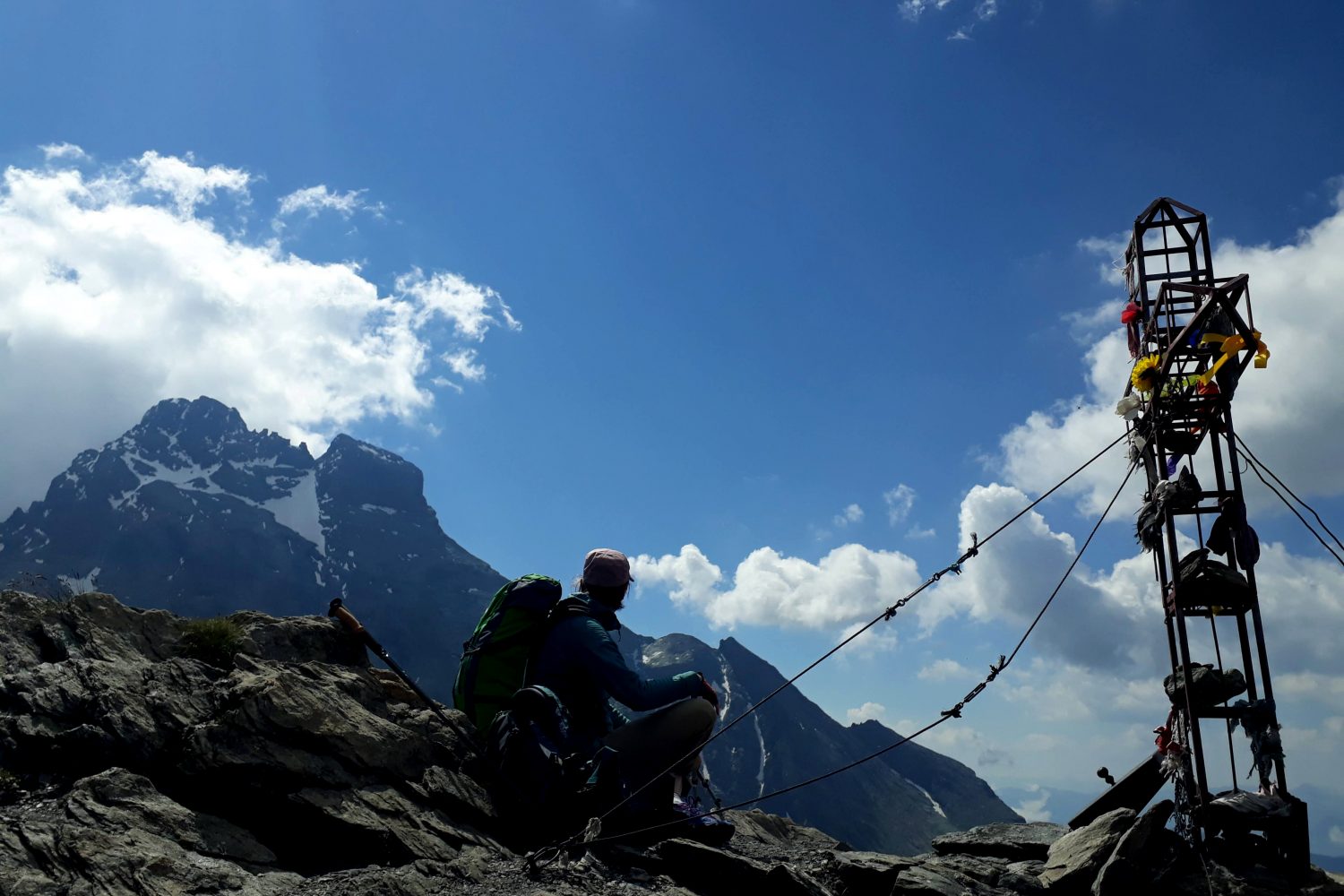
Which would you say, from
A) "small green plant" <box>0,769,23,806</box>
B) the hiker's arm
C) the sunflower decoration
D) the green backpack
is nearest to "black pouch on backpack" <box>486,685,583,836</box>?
the hiker's arm

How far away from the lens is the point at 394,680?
12438 millimetres

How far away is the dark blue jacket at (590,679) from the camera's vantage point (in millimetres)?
9367

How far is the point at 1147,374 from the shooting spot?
11.2 m

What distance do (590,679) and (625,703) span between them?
0.46 meters

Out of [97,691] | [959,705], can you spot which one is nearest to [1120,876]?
[959,705]

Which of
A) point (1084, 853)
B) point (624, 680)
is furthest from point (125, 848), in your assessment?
point (1084, 853)

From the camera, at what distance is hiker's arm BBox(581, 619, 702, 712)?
933 centimetres

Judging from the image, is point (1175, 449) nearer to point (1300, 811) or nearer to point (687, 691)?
point (1300, 811)

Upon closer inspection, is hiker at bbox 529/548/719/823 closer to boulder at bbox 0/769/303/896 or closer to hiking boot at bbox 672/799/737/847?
hiking boot at bbox 672/799/737/847

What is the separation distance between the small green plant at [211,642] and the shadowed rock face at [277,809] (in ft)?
0.52

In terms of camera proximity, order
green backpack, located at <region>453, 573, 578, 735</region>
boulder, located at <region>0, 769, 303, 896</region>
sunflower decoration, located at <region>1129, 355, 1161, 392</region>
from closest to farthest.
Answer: boulder, located at <region>0, 769, 303, 896</region> < green backpack, located at <region>453, 573, 578, 735</region> < sunflower decoration, located at <region>1129, 355, 1161, 392</region>

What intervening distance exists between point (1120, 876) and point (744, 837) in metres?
4.95

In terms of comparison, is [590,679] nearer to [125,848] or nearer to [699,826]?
[699,826]

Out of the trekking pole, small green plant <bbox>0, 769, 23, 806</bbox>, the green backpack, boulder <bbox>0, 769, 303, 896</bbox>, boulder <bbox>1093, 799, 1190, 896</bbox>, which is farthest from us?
the trekking pole
